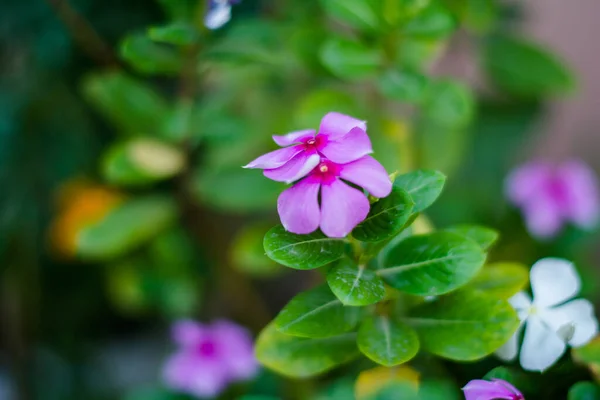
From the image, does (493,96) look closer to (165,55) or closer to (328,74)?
(328,74)

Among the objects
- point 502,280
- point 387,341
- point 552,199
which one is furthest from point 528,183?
point 387,341

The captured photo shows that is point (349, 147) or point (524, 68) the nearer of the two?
point (349, 147)

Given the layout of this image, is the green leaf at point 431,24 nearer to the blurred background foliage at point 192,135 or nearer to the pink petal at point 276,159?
the blurred background foliage at point 192,135

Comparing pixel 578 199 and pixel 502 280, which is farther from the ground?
→ pixel 502 280

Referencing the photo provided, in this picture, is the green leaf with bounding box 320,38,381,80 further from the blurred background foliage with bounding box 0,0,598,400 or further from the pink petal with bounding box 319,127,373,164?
the pink petal with bounding box 319,127,373,164

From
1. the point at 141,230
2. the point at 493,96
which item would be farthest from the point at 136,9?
the point at 493,96

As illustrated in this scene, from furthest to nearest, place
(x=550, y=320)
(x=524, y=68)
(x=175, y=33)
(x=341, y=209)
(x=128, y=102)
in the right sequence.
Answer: (x=524, y=68), (x=128, y=102), (x=175, y=33), (x=550, y=320), (x=341, y=209)

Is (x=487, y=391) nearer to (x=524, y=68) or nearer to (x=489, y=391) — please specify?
(x=489, y=391)

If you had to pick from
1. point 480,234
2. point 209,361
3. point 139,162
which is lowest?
point 209,361
